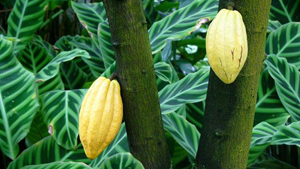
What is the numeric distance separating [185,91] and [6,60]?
1.44ft

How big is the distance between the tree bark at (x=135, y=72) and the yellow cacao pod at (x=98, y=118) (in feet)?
0.13

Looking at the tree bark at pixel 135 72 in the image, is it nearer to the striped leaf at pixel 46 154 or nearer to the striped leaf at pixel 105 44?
the striped leaf at pixel 46 154

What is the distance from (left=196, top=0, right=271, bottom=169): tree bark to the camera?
549 millimetres

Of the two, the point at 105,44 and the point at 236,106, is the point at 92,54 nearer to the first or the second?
the point at 105,44

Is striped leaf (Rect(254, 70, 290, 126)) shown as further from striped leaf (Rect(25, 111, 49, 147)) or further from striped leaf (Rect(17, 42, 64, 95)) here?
striped leaf (Rect(17, 42, 64, 95))

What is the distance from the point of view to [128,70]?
0.59 metres

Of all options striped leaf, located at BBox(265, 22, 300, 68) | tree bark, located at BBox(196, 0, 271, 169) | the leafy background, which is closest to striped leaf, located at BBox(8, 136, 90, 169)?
the leafy background

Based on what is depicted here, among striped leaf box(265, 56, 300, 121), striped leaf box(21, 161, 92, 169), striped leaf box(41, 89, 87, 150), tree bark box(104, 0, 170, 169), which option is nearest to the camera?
tree bark box(104, 0, 170, 169)

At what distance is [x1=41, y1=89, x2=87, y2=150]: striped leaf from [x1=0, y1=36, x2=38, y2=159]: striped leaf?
0.04 meters

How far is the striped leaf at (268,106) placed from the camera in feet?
3.26

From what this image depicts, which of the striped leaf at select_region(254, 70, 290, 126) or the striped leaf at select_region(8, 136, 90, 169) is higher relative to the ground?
the striped leaf at select_region(254, 70, 290, 126)

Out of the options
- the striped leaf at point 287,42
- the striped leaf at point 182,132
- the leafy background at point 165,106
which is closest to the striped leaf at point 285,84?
the leafy background at point 165,106

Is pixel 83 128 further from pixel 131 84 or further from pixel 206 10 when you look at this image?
pixel 206 10

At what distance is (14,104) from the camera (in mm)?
944
